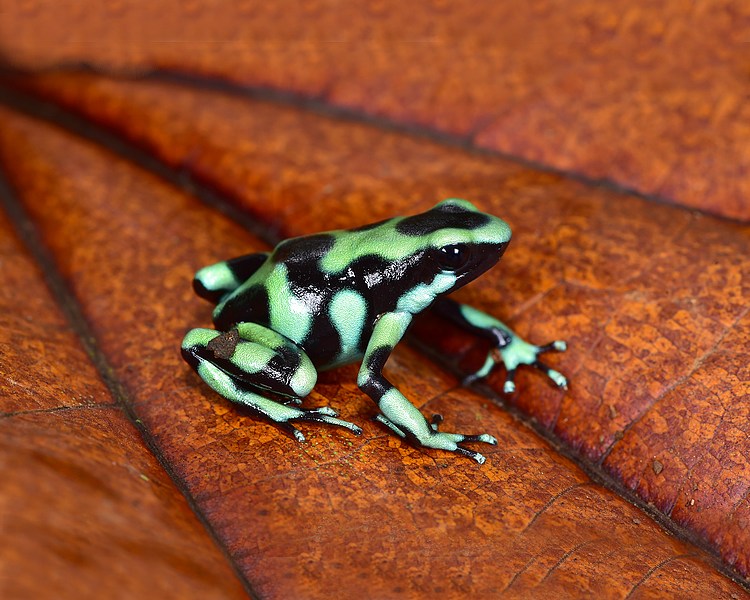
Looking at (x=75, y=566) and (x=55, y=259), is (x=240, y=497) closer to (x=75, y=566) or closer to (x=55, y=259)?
(x=75, y=566)

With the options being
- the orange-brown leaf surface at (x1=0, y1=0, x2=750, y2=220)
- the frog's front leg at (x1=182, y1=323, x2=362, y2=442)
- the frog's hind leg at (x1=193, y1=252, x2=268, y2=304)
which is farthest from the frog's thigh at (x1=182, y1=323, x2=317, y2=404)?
the orange-brown leaf surface at (x1=0, y1=0, x2=750, y2=220)

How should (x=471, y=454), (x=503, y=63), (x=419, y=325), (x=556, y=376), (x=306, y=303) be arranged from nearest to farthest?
1. (x=471, y=454)
2. (x=556, y=376)
3. (x=306, y=303)
4. (x=419, y=325)
5. (x=503, y=63)

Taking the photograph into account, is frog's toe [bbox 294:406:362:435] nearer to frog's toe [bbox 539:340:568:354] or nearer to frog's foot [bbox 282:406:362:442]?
frog's foot [bbox 282:406:362:442]

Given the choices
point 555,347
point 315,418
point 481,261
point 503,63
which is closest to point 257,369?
point 315,418

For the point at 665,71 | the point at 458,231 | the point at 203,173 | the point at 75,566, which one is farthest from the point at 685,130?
the point at 75,566

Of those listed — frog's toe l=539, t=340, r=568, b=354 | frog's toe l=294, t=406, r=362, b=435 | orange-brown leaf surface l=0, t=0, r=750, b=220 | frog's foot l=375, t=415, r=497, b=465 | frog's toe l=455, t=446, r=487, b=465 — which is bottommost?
frog's toe l=455, t=446, r=487, b=465

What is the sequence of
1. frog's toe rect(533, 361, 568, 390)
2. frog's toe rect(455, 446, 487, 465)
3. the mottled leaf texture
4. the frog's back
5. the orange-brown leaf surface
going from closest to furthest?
the mottled leaf texture < frog's toe rect(455, 446, 487, 465) < frog's toe rect(533, 361, 568, 390) < the frog's back < the orange-brown leaf surface

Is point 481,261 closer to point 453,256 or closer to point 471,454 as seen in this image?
point 453,256
